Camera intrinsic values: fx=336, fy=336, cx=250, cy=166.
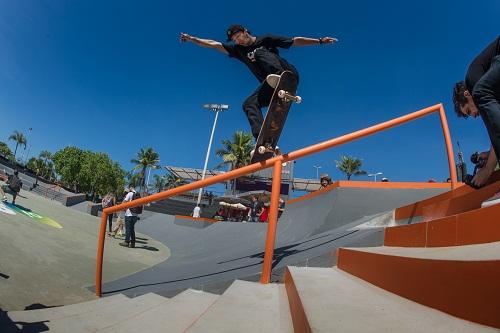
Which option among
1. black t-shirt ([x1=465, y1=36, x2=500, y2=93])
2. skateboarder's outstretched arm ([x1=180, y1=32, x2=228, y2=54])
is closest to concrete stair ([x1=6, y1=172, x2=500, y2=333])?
black t-shirt ([x1=465, y1=36, x2=500, y2=93])

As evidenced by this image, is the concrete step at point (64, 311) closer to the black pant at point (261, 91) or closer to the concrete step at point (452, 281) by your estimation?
the black pant at point (261, 91)

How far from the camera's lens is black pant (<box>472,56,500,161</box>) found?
2186mm

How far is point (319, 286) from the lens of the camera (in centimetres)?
187

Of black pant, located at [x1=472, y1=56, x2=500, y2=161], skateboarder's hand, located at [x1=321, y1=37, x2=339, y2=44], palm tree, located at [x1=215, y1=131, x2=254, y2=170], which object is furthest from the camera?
palm tree, located at [x1=215, y1=131, x2=254, y2=170]

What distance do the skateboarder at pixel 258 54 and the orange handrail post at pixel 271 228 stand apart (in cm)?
51

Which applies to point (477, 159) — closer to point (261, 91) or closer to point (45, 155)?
point (261, 91)

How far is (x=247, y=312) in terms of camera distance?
1.90 metres

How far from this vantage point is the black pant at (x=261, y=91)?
11.1 ft

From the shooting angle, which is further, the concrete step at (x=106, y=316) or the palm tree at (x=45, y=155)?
the palm tree at (x=45, y=155)

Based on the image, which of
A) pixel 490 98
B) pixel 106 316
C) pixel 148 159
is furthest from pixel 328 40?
pixel 148 159

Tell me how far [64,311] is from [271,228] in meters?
1.81

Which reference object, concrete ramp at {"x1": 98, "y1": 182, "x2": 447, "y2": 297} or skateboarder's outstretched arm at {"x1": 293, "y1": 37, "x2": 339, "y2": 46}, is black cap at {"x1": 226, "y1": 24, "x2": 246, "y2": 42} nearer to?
skateboarder's outstretched arm at {"x1": 293, "y1": 37, "x2": 339, "y2": 46}

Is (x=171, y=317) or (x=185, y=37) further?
(x=185, y=37)

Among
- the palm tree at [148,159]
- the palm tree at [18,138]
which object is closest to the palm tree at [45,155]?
the palm tree at [18,138]
